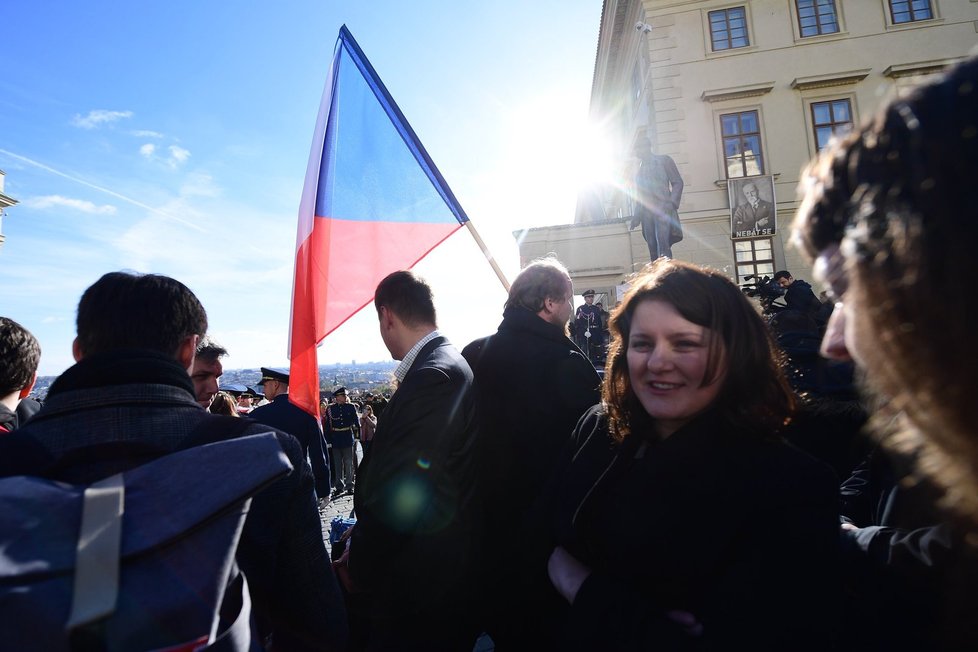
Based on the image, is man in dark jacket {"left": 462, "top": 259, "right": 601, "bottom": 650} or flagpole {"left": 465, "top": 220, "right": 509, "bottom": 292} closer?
man in dark jacket {"left": 462, "top": 259, "right": 601, "bottom": 650}

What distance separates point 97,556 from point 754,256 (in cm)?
1766

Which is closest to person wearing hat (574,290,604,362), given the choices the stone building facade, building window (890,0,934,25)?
the stone building facade

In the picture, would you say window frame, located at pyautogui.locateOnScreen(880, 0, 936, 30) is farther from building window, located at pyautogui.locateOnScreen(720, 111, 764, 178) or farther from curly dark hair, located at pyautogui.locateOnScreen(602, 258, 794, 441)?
curly dark hair, located at pyautogui.locateOnScreen(602, 258, 794, 441)

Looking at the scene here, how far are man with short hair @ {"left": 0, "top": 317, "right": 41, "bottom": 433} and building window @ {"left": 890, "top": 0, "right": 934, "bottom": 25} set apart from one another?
22184 mm

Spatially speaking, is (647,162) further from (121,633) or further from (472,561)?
(121,633)

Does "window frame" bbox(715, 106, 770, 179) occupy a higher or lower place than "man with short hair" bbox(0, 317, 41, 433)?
higher

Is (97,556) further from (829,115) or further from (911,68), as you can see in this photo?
(911,68)

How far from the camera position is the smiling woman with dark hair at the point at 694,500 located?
1.05 meters

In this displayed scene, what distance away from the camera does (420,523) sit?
184 cm

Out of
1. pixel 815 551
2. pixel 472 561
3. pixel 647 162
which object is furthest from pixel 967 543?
pixel 647 162

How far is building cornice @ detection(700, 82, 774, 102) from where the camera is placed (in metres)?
16.0

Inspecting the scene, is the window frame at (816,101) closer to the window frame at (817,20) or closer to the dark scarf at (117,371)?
the window frame at (817,20)

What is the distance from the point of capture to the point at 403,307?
7.45 feet

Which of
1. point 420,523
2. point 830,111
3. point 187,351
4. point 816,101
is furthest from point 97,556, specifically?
point 830,111
